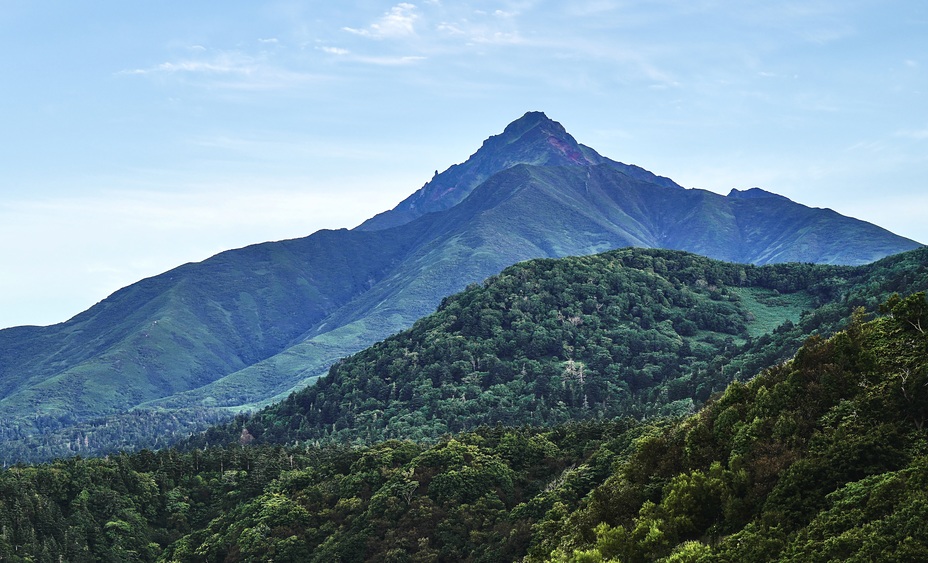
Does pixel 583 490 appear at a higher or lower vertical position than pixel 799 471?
lower

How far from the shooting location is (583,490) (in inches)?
3688

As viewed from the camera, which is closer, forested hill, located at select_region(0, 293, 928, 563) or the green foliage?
the green foliage

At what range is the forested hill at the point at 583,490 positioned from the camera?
45.2 metres

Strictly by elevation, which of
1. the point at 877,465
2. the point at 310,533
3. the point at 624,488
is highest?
the point at 877,465

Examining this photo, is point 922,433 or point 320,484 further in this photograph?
A: point 320,484

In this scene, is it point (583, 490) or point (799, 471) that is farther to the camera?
point (583, 490)

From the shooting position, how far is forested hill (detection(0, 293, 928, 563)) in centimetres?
4525

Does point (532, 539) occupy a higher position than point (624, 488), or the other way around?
point (624, 488)

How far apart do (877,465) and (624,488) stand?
2249 cm

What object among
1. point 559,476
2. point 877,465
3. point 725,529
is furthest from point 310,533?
point 877,465

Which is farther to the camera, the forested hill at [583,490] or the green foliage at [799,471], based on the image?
the forested hill at [583,490]

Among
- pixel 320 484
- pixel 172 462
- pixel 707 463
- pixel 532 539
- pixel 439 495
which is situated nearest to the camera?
pixel 707 463

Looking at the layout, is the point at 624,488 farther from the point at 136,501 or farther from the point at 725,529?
the point at 136,501

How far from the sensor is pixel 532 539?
88.2m
